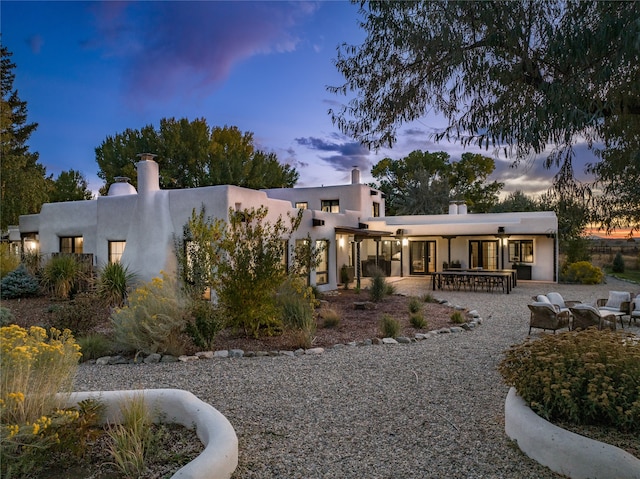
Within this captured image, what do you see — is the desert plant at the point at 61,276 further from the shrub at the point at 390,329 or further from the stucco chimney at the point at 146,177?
the shrub at the point at 390,329

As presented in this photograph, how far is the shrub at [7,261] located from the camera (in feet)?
42.2

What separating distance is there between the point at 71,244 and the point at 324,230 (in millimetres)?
8979

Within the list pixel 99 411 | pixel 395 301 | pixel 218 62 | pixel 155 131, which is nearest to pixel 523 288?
pixel 395 301

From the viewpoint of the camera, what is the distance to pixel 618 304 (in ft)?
31.7

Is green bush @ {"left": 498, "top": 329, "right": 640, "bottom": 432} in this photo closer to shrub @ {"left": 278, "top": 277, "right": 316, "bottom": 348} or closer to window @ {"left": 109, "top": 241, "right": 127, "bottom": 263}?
shrub @ {"left": 278, "top": 277, "right": 316, "bottom": 348}

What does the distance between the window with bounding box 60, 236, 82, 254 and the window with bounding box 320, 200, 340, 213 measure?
Result: 38.5 feet

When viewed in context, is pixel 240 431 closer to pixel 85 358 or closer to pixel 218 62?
pixel 85 358

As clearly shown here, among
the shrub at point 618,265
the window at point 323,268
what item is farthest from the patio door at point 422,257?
the shrub at point 618,265

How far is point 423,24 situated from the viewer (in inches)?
173

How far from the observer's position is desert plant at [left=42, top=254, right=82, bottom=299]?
39.6ft

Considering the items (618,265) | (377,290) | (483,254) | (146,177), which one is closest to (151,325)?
(146,177)

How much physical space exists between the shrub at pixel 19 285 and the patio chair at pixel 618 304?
1467 cm

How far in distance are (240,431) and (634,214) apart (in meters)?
4.70

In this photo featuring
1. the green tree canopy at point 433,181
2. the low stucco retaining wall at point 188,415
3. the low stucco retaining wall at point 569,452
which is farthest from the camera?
the green tree canopy at point 433,181
